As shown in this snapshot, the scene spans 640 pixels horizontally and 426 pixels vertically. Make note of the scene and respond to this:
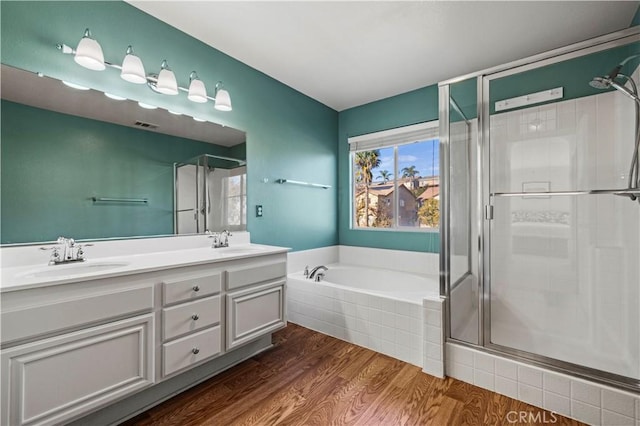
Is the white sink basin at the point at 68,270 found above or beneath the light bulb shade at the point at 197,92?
beneath

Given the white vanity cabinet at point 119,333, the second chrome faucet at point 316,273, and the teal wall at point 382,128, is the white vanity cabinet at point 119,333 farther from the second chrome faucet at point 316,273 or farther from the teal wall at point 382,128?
the teal wall at point 382,128

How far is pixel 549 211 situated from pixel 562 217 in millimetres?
94

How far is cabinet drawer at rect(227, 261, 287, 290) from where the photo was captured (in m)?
1.76

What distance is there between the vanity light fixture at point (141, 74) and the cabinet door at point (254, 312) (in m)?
1.47

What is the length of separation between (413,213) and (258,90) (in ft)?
6.95

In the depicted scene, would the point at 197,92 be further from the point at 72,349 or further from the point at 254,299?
the point at 72,349

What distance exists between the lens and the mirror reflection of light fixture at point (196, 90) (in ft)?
6.62

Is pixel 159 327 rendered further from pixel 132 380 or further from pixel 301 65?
pixel 301 65

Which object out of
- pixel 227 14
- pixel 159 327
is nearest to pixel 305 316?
pixel 159 327

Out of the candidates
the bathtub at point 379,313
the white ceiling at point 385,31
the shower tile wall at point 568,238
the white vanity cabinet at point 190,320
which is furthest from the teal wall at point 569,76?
the white vanity cabinet at point 190,320

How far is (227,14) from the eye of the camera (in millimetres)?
1881


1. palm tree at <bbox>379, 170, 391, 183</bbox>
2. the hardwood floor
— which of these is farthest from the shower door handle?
palm tree at <bbox>379, 170, 391, 183</bbox>

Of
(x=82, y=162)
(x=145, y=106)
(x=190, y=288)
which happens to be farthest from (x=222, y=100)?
(x=190, y=288)

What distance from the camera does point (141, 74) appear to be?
1.72 m
